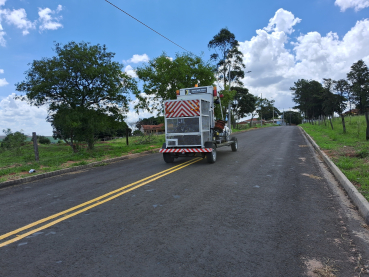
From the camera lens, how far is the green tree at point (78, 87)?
44.8 feet

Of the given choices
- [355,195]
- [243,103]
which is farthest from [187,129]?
[243,103]

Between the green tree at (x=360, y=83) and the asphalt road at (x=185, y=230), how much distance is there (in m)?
Result: 12.5

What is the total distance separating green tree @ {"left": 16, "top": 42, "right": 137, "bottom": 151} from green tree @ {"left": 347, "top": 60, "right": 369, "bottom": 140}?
579 inches

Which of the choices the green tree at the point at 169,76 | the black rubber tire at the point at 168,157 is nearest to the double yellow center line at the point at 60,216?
the black rubber tire at the point at 168,157

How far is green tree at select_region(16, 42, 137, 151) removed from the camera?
44.8ft

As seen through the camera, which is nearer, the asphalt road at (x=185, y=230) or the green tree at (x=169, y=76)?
the asphalt road at (x=185, y=230)

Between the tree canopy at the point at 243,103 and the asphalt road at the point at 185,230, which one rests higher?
the tree canopy at the point at 243,103

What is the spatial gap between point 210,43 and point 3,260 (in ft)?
124

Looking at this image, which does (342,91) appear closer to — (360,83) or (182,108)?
(360,83)

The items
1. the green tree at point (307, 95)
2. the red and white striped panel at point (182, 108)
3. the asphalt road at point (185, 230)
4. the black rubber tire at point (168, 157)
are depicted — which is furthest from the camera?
the green tree at point (307, 95)

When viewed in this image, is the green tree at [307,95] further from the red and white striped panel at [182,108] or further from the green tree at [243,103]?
the red and white striped panel at [182,108]

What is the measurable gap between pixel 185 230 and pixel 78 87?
41.7 feet

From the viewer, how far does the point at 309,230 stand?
415 cm

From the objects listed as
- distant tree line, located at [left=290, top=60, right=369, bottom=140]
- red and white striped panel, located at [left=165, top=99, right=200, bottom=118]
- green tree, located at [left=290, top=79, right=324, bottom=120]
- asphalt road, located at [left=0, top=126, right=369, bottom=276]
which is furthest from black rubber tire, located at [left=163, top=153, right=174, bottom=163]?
green tree, located at [left=290, top=79, right=324, bottom=120]
